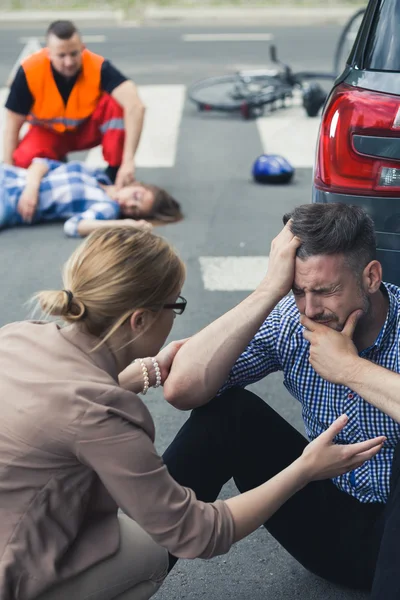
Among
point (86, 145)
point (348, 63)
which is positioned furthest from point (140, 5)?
point (348, 63)

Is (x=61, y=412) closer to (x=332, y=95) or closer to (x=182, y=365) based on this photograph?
(x=182, y=365)

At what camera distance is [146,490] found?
223 cm

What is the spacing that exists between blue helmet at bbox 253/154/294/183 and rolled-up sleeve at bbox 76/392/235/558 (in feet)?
17.9

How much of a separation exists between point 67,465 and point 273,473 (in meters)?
0.89

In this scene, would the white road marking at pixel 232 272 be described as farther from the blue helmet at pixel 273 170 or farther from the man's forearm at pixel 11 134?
the man's forearm at pixel 11 134

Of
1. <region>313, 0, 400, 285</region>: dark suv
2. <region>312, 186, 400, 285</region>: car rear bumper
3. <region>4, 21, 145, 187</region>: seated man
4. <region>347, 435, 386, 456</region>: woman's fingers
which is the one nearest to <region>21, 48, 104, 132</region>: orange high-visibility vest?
<region>4, 21, 145, 187</region>: seated man

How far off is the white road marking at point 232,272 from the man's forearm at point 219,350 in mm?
2680

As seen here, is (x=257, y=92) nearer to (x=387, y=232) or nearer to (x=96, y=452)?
(x=387, y=232)

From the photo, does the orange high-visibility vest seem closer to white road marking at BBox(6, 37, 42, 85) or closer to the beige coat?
the beige coat

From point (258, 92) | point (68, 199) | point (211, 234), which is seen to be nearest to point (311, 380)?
point (211, 234)

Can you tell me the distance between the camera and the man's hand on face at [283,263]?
2.84 m

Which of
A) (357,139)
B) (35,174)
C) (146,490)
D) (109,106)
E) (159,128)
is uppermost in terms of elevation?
(357,139)

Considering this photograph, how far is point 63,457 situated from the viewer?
2219mm

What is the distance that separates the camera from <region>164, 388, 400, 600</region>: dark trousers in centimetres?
288
